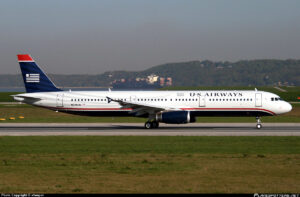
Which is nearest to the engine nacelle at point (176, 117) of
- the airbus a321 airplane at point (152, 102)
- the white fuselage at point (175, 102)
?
the airbus a321 airplane at point (152, 102)

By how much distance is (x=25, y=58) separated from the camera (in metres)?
48.5

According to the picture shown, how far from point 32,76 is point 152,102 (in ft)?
42.4

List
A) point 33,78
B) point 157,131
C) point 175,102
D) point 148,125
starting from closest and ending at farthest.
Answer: point 157,131 < point 175,102 < point 148,125 < point 33,78

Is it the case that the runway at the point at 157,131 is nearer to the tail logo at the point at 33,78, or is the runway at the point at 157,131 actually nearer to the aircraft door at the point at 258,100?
the aircraft door at the point at 258,100

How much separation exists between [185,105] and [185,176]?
26.1m

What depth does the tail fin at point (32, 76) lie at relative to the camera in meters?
48.6

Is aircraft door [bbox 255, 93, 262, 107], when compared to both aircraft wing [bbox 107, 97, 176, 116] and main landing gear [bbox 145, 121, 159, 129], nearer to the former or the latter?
aircraft wing [bbox 107, 97, 176, 116]

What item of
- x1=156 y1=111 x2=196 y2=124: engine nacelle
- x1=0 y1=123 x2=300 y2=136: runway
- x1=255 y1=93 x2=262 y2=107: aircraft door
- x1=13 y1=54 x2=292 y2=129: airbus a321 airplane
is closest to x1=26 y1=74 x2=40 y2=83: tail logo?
x1=13 y1=54 x2=292 y2=129: airbus a321 airplane

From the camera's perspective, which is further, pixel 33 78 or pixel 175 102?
pixel 33 78

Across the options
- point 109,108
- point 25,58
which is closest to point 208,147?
point 109,108

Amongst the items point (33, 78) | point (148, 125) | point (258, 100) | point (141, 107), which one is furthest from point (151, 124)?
point (33, 78)

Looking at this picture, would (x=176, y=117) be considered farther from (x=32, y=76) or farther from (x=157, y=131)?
(x=32, y=76)

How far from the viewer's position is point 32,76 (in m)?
48.7

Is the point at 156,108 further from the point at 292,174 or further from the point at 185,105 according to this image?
the point at 292,174
